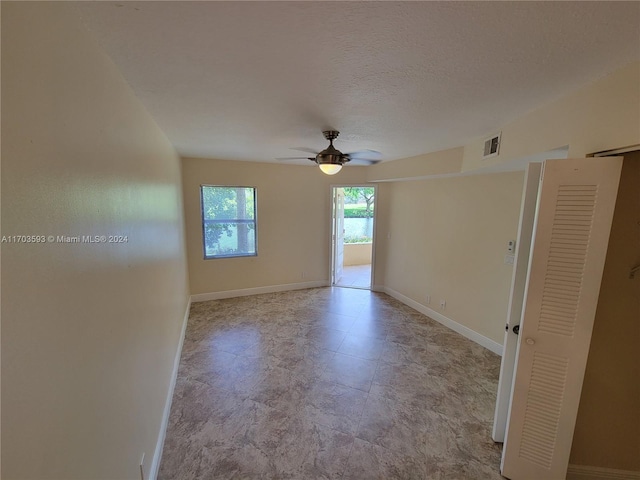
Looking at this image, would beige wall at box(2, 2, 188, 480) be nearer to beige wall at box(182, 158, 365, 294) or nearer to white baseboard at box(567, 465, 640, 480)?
white baseboard at box(567, 465, 640, 480)

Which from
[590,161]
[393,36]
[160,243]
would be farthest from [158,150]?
[590,161]

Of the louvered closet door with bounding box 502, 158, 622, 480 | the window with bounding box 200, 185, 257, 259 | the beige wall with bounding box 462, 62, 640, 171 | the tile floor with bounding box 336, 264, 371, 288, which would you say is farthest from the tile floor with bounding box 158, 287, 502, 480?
the beige wall with bounding box 462, 62, 640, 171

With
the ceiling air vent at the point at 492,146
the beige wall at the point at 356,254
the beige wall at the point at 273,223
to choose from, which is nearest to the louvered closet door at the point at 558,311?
the ceiling air vent at the point at 492,146

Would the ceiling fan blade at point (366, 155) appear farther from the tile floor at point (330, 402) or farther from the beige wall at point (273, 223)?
the tile floor at point (330, 402)

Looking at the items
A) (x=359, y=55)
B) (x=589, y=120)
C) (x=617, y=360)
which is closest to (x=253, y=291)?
(x=359, y=55)

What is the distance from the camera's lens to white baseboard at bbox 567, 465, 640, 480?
1.65 meters

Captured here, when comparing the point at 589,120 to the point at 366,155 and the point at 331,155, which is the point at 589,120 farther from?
the point at 366,155

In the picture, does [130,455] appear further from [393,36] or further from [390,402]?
[393,36]

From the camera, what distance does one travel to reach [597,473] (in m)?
1.66

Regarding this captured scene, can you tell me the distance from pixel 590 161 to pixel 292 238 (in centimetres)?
415

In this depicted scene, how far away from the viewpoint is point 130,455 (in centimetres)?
131

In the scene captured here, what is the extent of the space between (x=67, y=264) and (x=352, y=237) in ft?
25.3

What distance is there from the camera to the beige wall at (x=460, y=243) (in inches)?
119

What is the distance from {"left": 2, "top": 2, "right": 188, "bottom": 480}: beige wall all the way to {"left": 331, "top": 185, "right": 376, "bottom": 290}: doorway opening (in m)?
4.11
